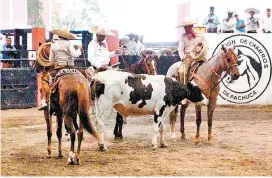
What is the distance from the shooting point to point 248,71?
19.5 meters

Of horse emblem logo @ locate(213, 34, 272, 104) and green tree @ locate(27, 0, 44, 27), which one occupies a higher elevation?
green tree @ locate(27, 0, 44, 27)

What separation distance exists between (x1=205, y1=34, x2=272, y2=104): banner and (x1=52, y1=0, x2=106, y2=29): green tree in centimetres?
2070

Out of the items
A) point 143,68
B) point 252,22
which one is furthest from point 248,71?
point 143,68

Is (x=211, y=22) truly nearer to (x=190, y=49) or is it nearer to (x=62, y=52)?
(x=190, y=49)

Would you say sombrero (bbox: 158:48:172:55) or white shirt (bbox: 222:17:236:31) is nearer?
white shirt (bbox: 222:17:236:31)

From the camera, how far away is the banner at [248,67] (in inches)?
763

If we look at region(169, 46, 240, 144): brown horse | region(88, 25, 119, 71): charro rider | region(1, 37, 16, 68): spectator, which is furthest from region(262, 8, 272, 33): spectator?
region(88, 25, 119, 71): charro rider

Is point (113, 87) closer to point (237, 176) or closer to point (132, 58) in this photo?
point (237, 176)

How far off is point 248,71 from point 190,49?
8.29 metres

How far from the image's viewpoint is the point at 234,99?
1939cm

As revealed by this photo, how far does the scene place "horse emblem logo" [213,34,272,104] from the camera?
19.4m

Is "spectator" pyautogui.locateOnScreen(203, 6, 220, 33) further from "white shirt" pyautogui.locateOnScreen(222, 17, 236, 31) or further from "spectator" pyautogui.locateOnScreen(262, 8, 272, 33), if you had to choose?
"spectator" pyautogui.locateOnScreen(262, 8, 272, 33)

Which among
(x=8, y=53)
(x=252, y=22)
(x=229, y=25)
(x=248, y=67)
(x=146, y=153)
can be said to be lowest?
(x=146, y=153)

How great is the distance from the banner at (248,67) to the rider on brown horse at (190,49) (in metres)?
7.64
